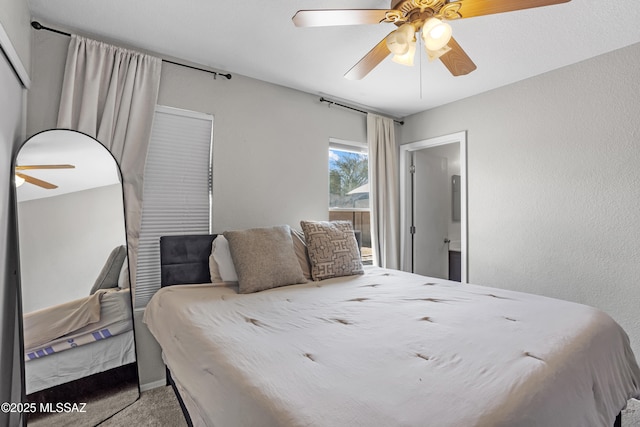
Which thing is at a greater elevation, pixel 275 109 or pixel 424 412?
pixel 275 109

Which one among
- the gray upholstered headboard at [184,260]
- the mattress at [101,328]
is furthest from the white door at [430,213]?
the mattress at [101,328]

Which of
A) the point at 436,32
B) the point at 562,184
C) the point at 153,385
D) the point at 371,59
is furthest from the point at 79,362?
the point at 562,184

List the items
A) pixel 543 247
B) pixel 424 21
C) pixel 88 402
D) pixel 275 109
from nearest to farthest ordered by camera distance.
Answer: pixel 424 21 < pixel 88 402 < pixel 543 247 < pixel 275 109

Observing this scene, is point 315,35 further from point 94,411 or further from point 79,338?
point 94,411

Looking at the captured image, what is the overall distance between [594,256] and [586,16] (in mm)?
1727

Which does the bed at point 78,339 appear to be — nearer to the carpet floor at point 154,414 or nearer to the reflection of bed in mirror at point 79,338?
the reflection of bed in mirror at point 79,338

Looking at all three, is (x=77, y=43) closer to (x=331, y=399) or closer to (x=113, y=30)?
(x=113, y=30)

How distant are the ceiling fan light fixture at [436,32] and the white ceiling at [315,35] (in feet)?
1.84

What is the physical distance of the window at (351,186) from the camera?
356 cm

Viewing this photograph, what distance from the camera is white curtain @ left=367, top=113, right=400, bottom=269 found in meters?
3.65

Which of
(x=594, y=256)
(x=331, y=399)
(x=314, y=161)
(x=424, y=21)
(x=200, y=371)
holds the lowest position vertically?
(x=200, y=371)

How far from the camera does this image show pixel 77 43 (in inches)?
81.7

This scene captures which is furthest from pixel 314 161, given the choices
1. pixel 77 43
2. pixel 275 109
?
pixel 77 43

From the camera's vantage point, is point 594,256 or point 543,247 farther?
point 543,247
